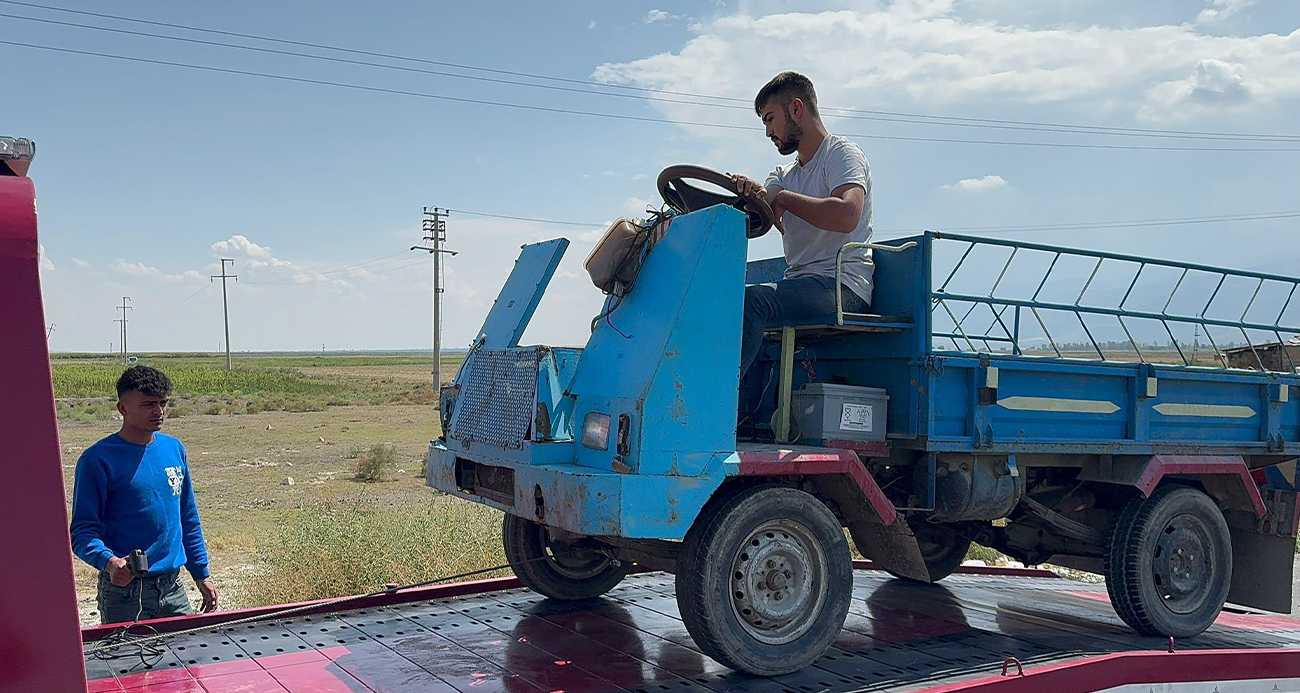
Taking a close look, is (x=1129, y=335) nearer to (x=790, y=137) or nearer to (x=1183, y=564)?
(x=1183, y=564)

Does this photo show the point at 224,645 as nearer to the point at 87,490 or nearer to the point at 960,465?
the point at 87,490

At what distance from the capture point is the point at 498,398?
187 inches

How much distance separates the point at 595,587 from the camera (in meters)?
5.85

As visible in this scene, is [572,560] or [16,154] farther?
[572,560]

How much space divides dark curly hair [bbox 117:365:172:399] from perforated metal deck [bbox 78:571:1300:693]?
3.91 feet

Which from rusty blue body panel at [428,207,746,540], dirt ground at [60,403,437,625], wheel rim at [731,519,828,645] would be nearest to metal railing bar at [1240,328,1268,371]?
wheel rim at [731,519,828,645]

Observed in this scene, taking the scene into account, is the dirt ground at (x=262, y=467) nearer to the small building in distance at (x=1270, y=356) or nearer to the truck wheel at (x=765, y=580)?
the truck wheel at (x=765, y=580)

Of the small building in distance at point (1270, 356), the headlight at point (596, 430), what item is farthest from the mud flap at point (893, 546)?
the small building in distance at point (1270, 356)

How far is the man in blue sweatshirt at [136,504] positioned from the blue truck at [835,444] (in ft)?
4.23

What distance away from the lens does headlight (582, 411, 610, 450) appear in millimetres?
4147

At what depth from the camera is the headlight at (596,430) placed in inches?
163

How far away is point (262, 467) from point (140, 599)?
64.2 feet

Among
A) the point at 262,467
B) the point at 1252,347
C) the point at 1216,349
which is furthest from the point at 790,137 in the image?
the point at 262,467

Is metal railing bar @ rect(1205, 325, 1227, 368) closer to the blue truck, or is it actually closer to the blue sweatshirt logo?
the blue truck
